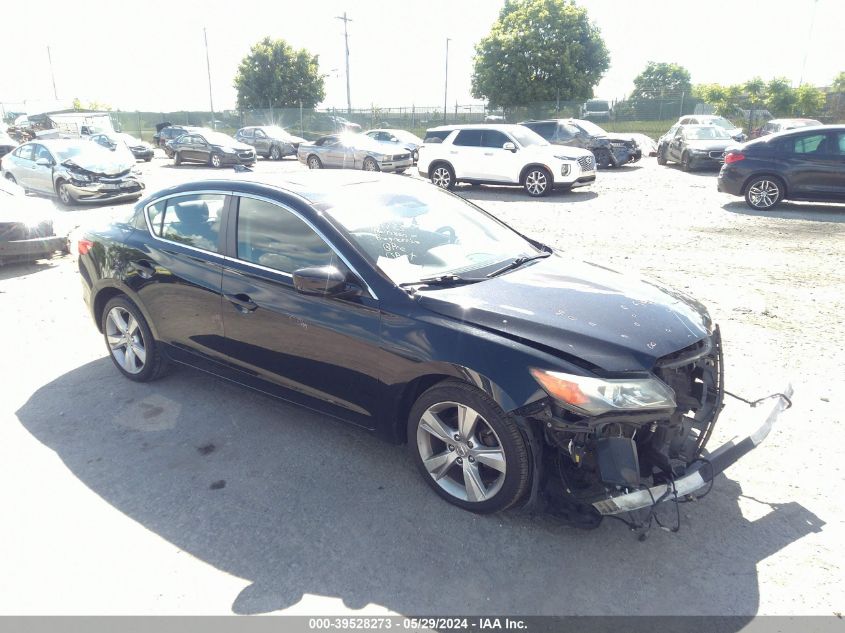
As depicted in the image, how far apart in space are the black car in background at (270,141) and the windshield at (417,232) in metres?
25.4

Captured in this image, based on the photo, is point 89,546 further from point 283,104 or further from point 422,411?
point 283,104

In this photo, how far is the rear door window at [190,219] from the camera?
14.0 feet

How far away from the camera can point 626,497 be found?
8.91 ft

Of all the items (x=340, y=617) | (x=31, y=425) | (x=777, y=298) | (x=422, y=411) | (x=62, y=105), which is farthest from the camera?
(x=62, y=105)

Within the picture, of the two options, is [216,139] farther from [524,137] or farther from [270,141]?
[524,137]

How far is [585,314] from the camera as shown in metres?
3.17

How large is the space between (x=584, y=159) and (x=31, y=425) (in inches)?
544

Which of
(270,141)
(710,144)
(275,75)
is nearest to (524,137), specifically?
(710,144)

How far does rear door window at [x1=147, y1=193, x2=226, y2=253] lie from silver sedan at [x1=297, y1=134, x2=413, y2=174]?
52.4 feet

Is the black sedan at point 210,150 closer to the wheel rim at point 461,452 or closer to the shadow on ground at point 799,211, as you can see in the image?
the shadow on ground at point 799,211

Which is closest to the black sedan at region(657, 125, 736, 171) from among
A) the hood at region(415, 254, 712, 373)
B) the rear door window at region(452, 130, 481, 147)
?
the rear door window at region(452, 130, 481, 147)

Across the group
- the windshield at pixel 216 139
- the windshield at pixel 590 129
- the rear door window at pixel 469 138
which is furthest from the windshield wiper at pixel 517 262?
the windshield at pixel 216 139

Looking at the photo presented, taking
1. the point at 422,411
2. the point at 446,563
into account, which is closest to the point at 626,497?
the point at 446,563

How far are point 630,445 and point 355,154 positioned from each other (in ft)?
63.4
